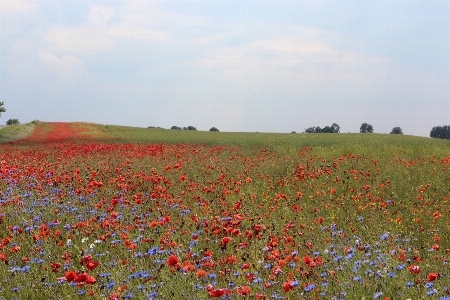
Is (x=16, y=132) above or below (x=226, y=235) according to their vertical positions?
above

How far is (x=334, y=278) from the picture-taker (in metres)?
4.40

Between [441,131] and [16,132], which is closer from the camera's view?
[16,132]

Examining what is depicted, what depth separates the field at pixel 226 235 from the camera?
4.16 m

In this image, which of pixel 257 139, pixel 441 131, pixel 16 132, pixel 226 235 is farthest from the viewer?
pixel 441 131

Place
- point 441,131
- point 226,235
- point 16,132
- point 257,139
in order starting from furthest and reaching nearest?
point 441,131, point 16,132, point 257,139, point 226,235

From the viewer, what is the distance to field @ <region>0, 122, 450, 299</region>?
13.7ft

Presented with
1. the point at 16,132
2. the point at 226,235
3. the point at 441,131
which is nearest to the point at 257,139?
the point at 16,132

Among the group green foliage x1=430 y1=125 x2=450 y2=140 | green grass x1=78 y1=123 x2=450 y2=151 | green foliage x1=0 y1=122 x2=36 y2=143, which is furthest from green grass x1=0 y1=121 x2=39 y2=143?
green foliage x1=430 y1=125 x2=450 y2=140

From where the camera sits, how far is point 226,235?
549cm

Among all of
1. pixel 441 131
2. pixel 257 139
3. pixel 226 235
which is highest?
pixel 441 131

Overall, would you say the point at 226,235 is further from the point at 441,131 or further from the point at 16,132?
the point at 441,131

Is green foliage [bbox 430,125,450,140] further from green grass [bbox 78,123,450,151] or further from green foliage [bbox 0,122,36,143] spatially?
green foliage [bbox 0,122,36,143]

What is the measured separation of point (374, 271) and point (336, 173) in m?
6.77

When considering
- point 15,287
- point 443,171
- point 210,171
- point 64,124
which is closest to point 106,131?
point 64,124
